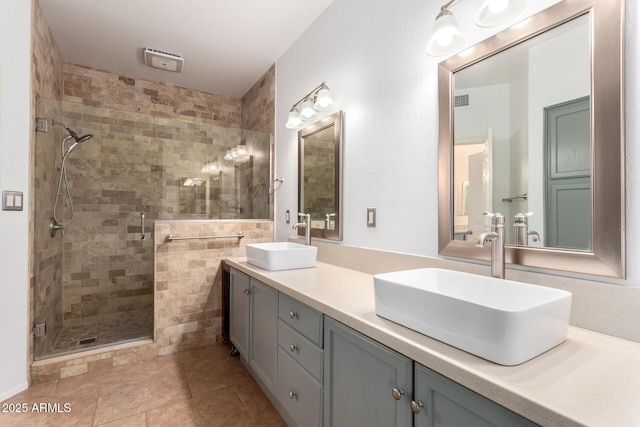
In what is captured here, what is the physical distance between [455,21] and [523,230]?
2.75 feet

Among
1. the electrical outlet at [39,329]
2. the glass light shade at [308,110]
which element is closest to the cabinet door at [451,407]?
the glass light shade at [308,110]

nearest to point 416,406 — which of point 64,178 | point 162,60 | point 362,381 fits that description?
point 362,381

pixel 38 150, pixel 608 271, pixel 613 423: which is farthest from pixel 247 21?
pixel 613 423

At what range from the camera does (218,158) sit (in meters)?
2.96

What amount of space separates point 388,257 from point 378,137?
0.68 meters

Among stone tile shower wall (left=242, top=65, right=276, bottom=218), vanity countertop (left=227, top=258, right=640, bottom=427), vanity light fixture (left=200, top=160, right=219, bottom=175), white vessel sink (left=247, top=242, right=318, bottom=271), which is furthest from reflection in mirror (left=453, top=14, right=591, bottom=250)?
vanity light fixture (left=200, top=160, right=219, bottom=175)

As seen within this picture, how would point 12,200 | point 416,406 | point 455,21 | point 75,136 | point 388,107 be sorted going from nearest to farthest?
point 416,406 → point 455,21 → point 388,107 → point 12,200 → point 75,136

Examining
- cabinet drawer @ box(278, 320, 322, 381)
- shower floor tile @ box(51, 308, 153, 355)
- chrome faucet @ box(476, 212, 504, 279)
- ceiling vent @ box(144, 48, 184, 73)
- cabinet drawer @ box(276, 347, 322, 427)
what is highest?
ceiling vent @ box(144, 48, 184, 73)

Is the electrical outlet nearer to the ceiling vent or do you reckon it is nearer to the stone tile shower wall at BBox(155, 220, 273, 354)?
the stone tile shower wall at BBox(155, 220, 273, 354)

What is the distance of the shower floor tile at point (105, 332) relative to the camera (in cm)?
237

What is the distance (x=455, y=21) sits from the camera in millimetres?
1201

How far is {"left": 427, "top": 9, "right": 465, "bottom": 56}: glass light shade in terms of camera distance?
1194 mm

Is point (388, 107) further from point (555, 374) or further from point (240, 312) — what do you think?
point (240, 312)

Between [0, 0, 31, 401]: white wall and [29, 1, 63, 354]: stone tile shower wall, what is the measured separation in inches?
2.9
